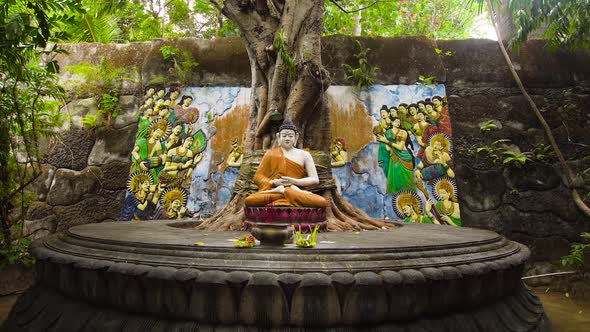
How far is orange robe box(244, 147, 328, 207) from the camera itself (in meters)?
2.91

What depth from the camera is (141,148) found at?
5316 millimetres

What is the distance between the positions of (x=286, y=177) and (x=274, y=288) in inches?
55.7

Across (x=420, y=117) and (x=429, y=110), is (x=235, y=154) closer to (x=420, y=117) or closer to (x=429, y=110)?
(x=420, y=117)

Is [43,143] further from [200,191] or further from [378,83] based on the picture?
[378,83]

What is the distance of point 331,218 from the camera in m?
3.33

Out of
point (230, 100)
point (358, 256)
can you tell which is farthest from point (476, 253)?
point (230, 100)

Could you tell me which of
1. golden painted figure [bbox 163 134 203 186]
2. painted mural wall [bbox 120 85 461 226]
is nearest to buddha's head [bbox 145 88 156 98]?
painted mural wall [bbox 120 85 461 226]

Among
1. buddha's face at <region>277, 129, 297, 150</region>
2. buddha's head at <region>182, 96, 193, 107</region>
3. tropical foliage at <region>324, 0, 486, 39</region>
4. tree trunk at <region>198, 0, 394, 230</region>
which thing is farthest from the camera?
tropical foliage at <region>324, 0, 486, 39</region>

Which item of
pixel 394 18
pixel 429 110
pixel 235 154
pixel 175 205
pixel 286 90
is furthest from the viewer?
pixel 394 18

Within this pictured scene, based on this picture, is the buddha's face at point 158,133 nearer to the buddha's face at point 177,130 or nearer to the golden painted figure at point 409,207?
the buddha's face at point 177,130

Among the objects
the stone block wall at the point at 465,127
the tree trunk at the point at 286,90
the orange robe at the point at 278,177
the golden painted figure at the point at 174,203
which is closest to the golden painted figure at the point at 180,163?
the golden painted figure at the point at 174,203

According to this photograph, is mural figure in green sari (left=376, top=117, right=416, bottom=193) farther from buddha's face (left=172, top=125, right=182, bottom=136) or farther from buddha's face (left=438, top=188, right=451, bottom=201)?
buddha's face (left=172, top=125, right=182, bottom=136)

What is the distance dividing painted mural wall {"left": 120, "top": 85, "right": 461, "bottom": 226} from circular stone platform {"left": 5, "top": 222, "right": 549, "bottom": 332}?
2795 mm

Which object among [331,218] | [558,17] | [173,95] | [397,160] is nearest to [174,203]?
[173,95]
